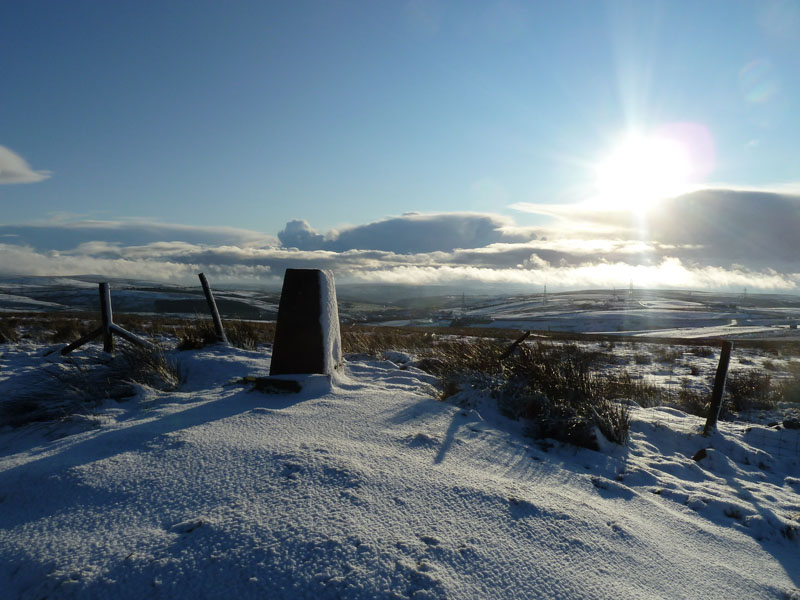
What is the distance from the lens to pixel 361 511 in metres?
2.28

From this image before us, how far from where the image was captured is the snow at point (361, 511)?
182 centimetres

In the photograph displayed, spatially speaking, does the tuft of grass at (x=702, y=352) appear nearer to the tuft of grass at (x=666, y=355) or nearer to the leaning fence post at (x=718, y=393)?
the tuft of grass at (x=666, y=355)

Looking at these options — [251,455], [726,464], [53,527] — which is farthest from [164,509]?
[726,464]

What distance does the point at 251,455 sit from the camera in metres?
2.85

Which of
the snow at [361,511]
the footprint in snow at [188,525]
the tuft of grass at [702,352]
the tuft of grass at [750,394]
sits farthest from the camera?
the tuft of grass at [702,352]

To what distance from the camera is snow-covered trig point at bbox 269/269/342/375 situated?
5.14 metres

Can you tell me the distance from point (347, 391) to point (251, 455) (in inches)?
82.3

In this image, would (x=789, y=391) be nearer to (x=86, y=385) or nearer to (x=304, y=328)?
(x=304, y=328)

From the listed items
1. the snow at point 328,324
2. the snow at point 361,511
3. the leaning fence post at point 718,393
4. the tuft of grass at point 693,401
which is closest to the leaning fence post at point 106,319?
the snow at point 361,511

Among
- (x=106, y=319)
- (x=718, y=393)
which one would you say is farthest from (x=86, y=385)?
(x=718, y=393)

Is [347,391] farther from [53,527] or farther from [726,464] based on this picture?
[726,464]

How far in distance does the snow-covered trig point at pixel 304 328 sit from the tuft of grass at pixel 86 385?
1.43 metres

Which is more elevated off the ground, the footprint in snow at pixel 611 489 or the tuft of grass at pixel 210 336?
the tuft of grass at pixel 210 336

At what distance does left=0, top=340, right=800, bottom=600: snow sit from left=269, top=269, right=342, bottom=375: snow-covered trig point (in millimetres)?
850
